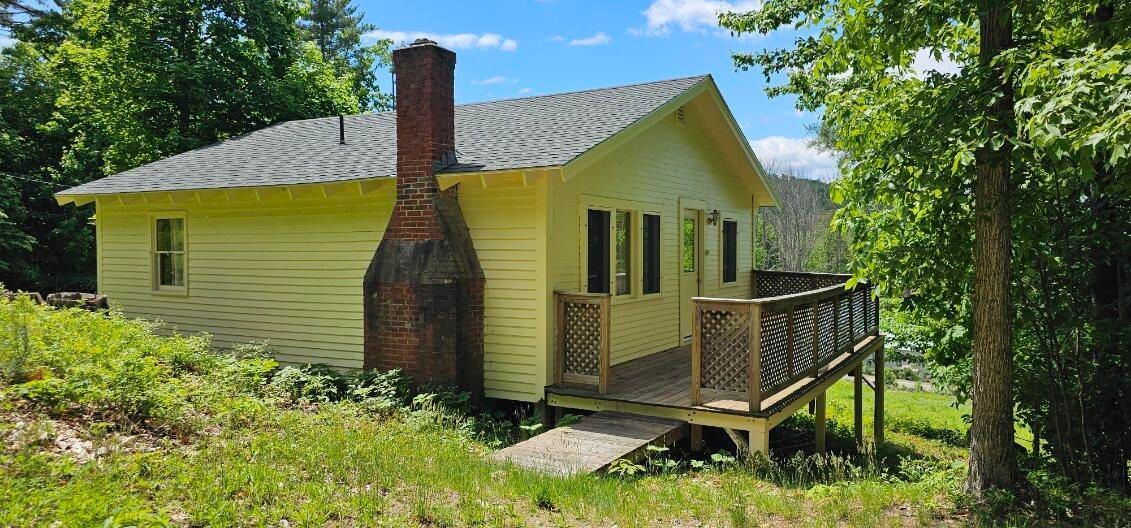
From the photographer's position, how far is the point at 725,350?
304 inches

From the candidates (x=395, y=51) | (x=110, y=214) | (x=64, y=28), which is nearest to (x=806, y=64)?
(x=395, y=51)

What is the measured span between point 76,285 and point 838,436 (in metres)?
20.1

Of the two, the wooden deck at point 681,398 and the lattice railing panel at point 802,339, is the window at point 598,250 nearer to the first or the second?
the wooden deck at point 681,398

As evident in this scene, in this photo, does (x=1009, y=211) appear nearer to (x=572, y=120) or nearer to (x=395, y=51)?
(x=572, y=120)

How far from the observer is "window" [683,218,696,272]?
1230 centimetres

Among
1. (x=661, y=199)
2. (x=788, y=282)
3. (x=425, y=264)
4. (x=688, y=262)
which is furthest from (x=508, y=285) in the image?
(x=788, y=282)

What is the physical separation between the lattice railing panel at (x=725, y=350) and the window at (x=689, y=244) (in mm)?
4419

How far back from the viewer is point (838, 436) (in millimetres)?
13625

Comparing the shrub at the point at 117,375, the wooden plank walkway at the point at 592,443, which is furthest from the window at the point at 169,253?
the wooden plank walkway at the point at 592,443

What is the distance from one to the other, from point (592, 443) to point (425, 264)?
312cm

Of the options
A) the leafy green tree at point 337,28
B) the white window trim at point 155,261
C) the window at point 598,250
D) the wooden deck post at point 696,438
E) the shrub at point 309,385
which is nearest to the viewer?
the shrub at point 309,385

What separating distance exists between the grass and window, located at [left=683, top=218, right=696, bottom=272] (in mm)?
4822

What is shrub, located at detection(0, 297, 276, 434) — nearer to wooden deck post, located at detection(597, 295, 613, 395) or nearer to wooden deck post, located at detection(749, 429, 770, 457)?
wooden deck post, located at detection(597, 295, 613, 395)

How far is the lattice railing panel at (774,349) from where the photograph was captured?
779cm
